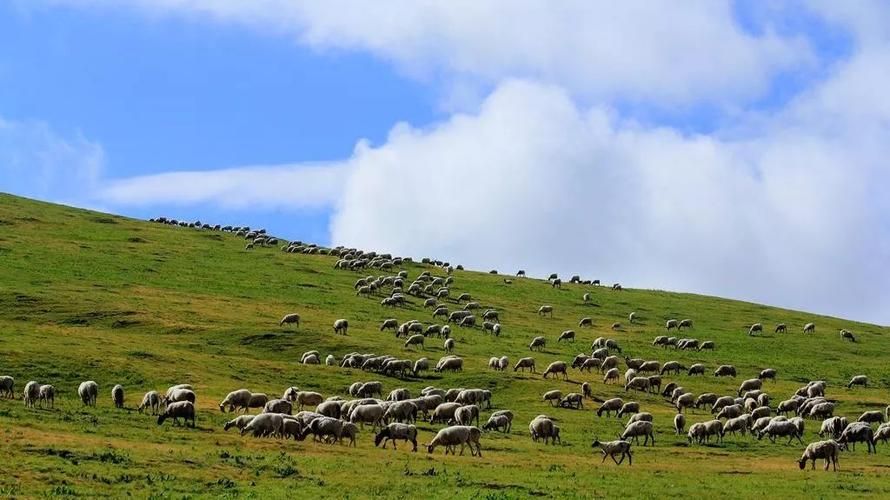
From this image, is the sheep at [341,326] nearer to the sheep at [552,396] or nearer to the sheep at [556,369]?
the sheep at [556,369]

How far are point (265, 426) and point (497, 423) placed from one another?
1220 cm

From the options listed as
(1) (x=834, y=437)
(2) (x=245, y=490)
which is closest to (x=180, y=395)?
(2) (x=245, y=490)

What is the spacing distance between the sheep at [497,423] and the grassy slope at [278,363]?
0.89 meters

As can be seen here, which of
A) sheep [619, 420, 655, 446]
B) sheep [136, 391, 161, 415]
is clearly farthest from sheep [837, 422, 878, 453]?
sheep [136, 391, 161, 415]

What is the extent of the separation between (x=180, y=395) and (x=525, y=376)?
25.9 m

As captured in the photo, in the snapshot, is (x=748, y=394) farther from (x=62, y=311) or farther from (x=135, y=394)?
(x=62, y=311)

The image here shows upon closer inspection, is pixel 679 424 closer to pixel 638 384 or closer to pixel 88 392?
pixel 638 384

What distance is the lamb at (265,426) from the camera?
39.8 m

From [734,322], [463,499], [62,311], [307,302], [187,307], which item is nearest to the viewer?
[463,499]

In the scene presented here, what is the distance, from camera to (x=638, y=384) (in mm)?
65375

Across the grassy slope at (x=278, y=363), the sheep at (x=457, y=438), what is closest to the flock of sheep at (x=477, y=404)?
the sheep at (x=457, y=438)

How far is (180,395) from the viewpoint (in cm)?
4494

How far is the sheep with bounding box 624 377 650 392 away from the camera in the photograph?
214 ft

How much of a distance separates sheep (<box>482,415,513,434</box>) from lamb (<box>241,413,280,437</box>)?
11195 millimetres
